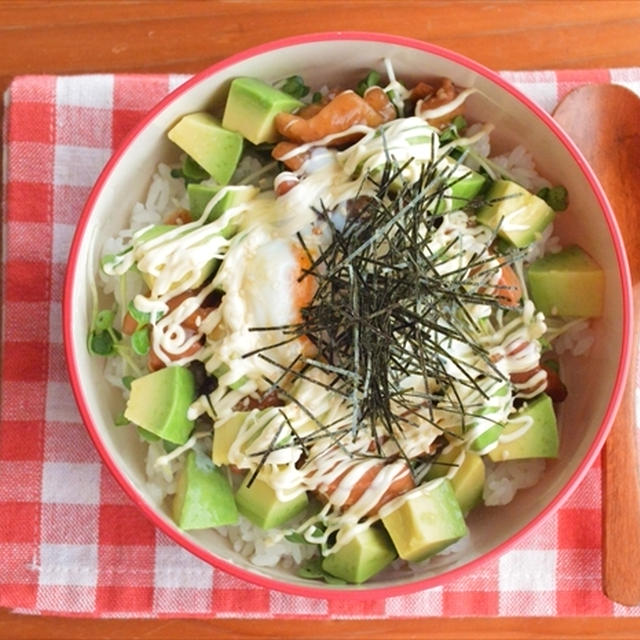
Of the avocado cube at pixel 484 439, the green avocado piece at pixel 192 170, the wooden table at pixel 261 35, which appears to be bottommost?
the avocado cube at pixel 484 439

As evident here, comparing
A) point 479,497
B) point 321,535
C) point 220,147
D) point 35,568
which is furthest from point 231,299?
point 35,568

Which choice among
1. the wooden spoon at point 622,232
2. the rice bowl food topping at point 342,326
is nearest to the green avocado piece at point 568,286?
the rice bowl food topping at point 342,326

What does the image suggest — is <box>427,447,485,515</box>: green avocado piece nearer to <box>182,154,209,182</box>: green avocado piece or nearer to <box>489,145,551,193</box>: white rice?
<box>489,145,551,193</box>: white rice

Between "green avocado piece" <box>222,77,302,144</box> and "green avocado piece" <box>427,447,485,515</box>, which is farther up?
"green avocado piece" <box>222,77,302,144</box>

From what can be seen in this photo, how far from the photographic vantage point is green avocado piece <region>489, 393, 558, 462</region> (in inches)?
81.6

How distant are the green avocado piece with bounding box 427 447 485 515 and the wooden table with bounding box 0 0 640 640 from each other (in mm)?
455

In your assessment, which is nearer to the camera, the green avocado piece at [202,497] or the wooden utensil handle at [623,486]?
the green avocado piece at [202,497]

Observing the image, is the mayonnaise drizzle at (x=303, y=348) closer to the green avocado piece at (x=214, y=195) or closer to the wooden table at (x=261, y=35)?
the green avocado piece at (x=214, y=195)

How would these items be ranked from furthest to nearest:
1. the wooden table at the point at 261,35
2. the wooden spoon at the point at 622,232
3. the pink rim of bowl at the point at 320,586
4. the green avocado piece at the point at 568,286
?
the wooden table at the point at 261,35, the wooden spoon at the point at 622,232, the green avocado piece at the point at 568,286, the pink rim of bowl at the point at 320,586

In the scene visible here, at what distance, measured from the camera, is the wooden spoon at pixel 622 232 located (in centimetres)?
222

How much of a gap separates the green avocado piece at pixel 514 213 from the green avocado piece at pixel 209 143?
0.55m

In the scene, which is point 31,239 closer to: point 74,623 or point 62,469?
point 62,469

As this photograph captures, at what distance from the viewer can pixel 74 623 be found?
91.9 inches

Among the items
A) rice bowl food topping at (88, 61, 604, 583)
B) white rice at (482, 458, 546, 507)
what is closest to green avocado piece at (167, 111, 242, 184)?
rice bowl food topping at (88, 61, 604, 583)
